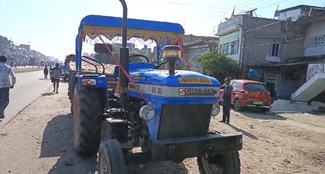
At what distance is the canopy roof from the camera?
7.06 m

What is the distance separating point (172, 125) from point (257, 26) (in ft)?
94.9

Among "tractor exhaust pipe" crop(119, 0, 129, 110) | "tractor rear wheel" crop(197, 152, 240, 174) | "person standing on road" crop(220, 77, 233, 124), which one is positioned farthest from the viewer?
"person standing on road" crop(220, 77, 233, 124)

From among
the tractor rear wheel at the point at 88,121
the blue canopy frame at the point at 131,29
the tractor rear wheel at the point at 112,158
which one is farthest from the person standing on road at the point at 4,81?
the tractor rear wheel at the point at 112,158

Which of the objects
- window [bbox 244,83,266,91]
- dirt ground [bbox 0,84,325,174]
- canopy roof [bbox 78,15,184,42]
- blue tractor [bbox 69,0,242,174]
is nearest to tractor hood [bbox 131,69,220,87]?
blue tractor [bbox 69,0,242,174]

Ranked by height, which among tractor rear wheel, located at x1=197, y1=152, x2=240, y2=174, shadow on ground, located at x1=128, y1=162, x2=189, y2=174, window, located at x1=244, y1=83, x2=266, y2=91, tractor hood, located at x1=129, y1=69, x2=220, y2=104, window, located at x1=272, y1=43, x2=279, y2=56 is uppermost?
window, located at x1=272, y1=43, x2=279, y2=56

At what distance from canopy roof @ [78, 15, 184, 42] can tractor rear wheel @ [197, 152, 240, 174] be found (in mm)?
2914

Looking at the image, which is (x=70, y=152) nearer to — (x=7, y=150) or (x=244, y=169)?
(x=7, y=150)

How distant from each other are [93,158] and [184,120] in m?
2.85

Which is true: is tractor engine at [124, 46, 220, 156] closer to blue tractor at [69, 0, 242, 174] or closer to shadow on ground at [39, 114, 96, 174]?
blue tractor at [69, 0, 242, 174]

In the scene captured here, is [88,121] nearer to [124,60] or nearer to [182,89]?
[124,60]

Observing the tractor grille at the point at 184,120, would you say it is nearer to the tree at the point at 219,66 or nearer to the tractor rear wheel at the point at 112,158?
the tractor rear wheel at the point at 112,158

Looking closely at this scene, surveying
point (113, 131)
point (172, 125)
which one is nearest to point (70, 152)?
point (113, 131)

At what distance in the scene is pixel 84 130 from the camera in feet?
21.5

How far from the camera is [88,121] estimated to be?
6570 millimetres
